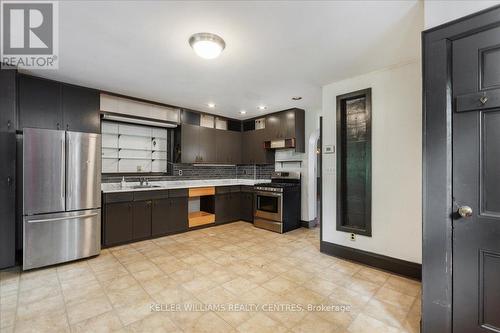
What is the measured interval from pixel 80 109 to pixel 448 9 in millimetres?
4464

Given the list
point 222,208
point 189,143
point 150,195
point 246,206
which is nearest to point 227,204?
point 222,208

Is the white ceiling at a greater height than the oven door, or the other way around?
the white ceiling

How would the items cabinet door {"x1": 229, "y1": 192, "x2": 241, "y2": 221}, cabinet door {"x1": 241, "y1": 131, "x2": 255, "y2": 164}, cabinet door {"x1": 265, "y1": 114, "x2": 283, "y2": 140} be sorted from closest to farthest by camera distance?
cabinet door {"x1": 265, "y1": 114, "x2": 283, "y2": 140}
cabinet door {"x1": 229, "y1": 192, "x2": 241, "y2": 221}
cabinet door {"x1": 241, "y1": 131, "x2": 255, "y2": 164}

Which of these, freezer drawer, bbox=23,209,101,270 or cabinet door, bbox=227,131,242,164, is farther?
cabinet door, bbox=227,131,242,164

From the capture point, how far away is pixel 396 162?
9.12ft

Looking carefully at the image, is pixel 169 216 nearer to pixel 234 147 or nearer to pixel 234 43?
pixel 234 147

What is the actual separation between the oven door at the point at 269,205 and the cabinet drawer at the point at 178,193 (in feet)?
5.01

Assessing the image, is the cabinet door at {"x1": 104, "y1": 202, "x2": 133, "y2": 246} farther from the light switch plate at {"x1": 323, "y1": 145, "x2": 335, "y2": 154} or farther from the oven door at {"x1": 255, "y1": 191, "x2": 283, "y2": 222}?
the light switch plate at {"x1": 323, "y1": 145, "x2": 335, "y2": 154}

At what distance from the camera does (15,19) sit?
1.96 meters

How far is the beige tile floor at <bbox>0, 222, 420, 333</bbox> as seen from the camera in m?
1.84

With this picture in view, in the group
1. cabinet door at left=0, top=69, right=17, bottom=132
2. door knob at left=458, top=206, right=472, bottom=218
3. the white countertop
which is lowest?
the white countertop

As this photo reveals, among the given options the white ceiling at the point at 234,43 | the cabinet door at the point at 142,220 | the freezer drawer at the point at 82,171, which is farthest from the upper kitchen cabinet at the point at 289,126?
the freezer drawer at the point at 82,171

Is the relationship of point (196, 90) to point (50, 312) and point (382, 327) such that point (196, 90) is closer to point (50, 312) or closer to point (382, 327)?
point (50, 312)

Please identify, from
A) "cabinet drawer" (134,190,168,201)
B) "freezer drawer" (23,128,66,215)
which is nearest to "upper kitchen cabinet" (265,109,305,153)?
"cabinet drawer" (134,190,168,201)
